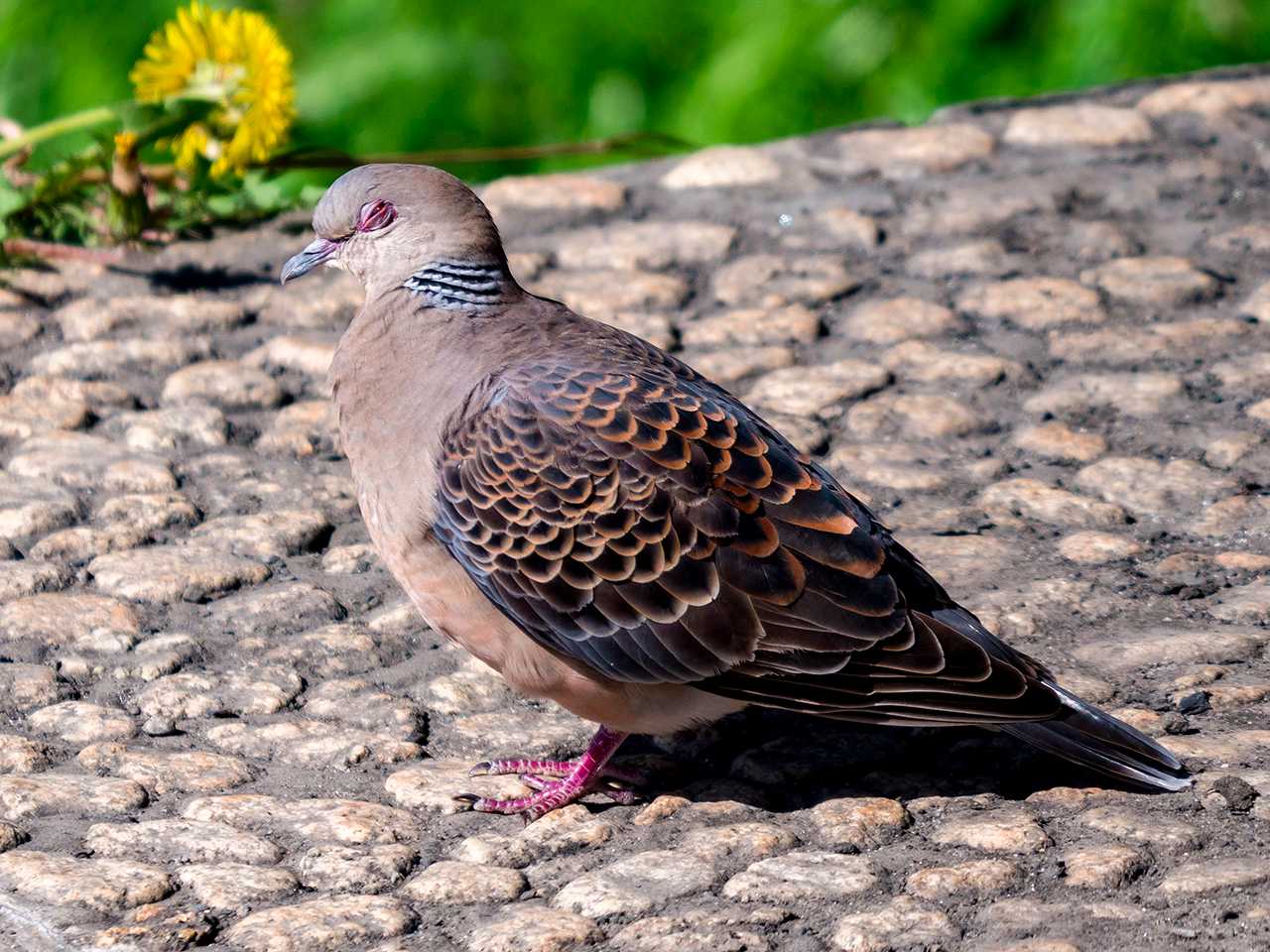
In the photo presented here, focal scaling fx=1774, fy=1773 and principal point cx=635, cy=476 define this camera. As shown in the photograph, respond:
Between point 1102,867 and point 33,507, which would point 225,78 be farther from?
point 1102,867

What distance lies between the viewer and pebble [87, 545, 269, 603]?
4.59 metres

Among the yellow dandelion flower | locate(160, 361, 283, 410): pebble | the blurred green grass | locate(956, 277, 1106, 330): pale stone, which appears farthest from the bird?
the blurred green grass

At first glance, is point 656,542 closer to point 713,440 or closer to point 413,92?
point 713,440

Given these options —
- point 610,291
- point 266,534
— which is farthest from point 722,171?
point 266,534

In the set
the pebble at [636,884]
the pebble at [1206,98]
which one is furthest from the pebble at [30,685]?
the pebble at [1206,98]

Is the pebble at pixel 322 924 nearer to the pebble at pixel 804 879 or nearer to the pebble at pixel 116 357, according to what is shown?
the pebble at pixel 804 879

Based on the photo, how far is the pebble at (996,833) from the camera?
345 cm

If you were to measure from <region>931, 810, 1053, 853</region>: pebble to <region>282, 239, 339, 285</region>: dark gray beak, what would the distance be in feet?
6.96

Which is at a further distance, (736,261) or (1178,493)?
(736,261)

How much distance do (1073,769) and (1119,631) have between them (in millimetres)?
592

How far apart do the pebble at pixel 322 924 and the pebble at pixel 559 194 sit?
3768 mm

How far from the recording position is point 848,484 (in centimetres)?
504

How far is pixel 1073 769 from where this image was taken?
149 inches

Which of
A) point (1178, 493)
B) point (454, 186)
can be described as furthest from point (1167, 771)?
point (454, 186)
